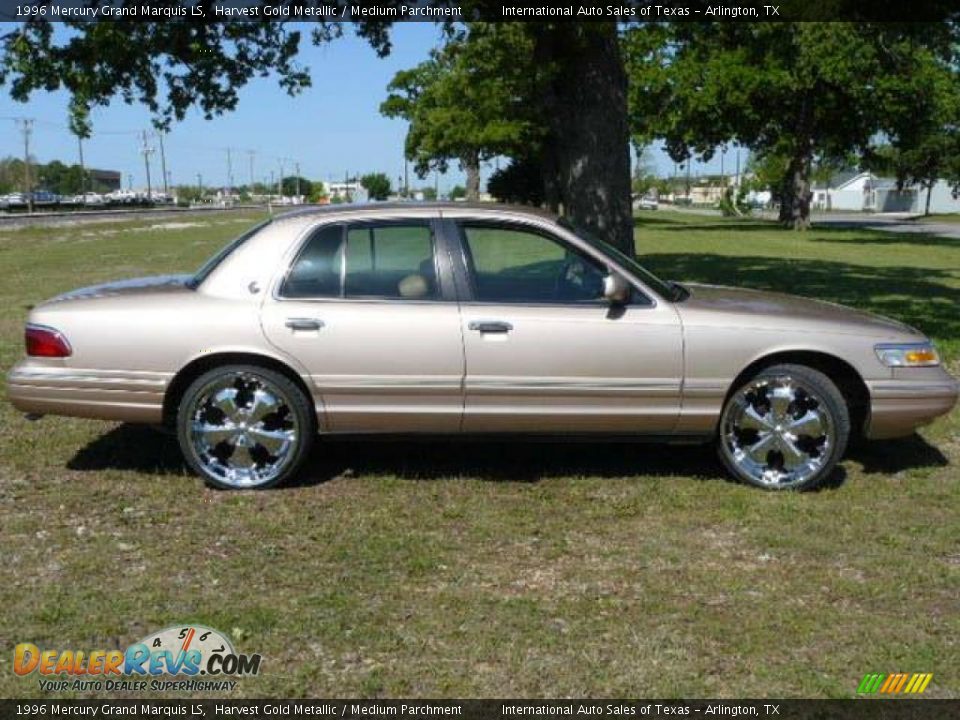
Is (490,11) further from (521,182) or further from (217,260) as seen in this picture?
(521,182)

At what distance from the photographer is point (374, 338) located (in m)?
5.63

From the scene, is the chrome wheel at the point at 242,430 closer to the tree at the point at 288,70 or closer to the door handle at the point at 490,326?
the door handle at the point at 490,326

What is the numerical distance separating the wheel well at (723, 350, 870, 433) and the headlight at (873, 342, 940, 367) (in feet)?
0.57

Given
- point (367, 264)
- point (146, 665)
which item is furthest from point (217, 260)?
point (146, 665)

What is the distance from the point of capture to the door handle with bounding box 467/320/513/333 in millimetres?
5605

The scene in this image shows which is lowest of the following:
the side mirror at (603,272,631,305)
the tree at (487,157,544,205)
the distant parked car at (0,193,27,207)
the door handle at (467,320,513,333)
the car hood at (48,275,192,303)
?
the distant parked car at (0,193,27,207)

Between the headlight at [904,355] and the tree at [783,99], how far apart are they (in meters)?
37.3

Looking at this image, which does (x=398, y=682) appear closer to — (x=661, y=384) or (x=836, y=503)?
(x=661, y=384)

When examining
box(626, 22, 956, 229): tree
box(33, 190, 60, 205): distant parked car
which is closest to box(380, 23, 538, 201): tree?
box(626, 22, 956, 229): tree

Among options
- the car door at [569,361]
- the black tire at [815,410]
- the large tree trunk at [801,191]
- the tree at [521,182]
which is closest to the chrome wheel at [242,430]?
the car door at [569,361]

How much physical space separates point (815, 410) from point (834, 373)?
306 millimetres

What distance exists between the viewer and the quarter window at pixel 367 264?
574cm

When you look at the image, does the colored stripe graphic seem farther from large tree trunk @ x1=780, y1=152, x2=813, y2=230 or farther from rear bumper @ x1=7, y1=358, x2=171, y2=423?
large tree trunk @ x1=780, y1=152, x2=813, y2=230

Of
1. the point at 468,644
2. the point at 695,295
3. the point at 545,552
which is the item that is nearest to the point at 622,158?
the point at 695,295
